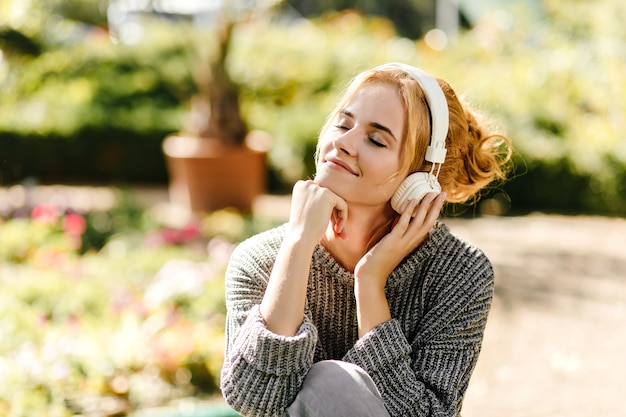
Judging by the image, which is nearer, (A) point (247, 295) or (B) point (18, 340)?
(A) point (247, 295)

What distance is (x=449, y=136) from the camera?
2.43 metres

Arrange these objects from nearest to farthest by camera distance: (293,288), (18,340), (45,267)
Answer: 1. (293,288)
2. (18,340)
3. (45,267)

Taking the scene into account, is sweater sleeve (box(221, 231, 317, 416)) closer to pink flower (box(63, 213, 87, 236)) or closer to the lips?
the lips

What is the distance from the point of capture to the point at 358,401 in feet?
6.50

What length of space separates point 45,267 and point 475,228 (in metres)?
4.61

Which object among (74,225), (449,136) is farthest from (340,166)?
(74,225)

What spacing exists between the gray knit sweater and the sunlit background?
0.66 m

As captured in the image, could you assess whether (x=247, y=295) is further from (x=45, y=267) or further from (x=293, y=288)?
(x=45, y=267)

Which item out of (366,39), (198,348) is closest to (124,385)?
(198,348)

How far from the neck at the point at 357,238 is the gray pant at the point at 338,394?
39 centimetres

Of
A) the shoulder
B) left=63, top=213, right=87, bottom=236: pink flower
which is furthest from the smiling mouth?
left=63, top=213, right=87, bottom=236: pink flower

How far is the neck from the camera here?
234 cm

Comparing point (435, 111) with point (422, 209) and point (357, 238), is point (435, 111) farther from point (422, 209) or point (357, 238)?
point (357, 238)

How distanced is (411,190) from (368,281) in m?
0.29
